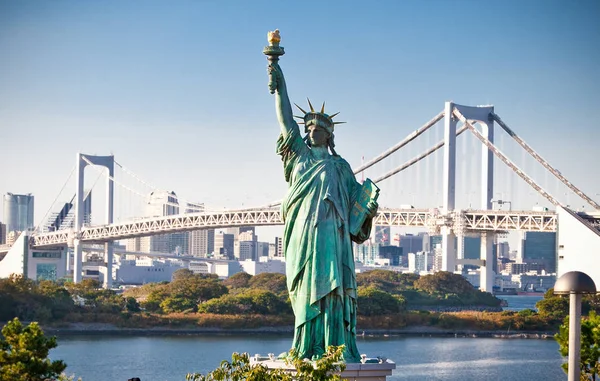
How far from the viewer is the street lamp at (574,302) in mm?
8312

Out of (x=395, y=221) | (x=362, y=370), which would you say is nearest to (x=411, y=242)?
(x=395, y=221)

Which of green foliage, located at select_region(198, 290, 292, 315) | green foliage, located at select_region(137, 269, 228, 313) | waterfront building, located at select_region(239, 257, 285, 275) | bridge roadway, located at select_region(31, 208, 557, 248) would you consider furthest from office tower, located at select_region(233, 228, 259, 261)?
green foliage, located at select_region(198, 290, 292, 315)

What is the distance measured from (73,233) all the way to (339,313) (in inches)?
2041

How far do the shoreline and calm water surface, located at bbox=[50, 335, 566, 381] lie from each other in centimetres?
100

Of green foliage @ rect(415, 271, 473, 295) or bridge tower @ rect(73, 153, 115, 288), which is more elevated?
bridge tower @ rect(73, 153, 115, 288)

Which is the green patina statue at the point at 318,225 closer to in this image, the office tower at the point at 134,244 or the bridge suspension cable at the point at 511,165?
the bridge suspension cable at the point at 511,165

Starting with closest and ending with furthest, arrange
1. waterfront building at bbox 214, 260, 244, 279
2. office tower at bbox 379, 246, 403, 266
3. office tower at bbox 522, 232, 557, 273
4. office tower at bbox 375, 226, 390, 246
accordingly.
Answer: waterfront building at bbox 214, 260, 244, 279 < office tower at bbox 522, 232, 557, 273 < office tower at bbox 379, 246, 403, 266 < office tower at bbox 375, 226, 390, 246

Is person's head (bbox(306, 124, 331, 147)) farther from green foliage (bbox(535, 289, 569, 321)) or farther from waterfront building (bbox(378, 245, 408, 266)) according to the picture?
waterfront building (bbox(378, 245, 408, 266))

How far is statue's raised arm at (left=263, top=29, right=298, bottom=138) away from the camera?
13.4 meters

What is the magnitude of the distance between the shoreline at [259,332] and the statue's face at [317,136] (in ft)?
88.4

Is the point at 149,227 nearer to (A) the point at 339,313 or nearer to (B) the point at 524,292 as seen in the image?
(A) the point at 339,313

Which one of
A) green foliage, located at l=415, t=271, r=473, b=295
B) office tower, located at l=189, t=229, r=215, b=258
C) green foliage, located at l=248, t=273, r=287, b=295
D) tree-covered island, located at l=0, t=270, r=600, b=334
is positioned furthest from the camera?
office tower, located at l=189, t=229, r=215, b=258

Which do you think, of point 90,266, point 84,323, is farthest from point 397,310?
point 90,266

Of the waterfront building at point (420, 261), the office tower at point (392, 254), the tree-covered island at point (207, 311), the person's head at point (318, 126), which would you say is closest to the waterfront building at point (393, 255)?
the office tower at point (392, 254)
